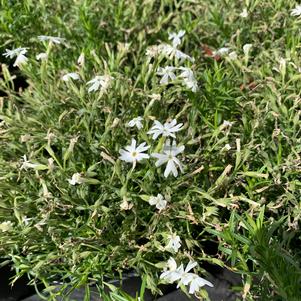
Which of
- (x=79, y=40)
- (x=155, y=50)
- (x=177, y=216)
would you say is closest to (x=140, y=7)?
(x=79, y=40)

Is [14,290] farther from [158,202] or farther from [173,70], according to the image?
[173,70]

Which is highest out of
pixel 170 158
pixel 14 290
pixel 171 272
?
pixel 170 158

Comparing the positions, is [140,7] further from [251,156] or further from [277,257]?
[277,257]

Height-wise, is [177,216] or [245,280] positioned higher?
[177,216]

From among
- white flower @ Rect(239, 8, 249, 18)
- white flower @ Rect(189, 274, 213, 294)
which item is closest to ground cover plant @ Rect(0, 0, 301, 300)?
white flower @ Rect(189, 274, 213, 294)

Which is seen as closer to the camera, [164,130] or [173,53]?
[164,130]

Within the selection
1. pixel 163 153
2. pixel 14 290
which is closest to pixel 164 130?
pixel 163 153

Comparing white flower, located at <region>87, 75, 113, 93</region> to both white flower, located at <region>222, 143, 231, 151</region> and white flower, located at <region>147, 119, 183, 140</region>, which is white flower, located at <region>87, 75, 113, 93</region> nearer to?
white flower, located at <region>147, 119, 183, 140</region>
